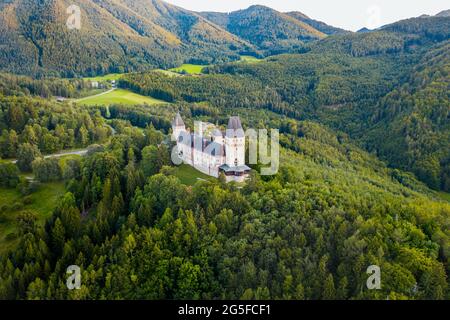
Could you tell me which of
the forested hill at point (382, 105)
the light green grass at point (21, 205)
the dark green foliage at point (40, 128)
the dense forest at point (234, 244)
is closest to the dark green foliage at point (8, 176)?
the light green grass at point (21, 205)

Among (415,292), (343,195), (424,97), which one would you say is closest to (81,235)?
(343,195)

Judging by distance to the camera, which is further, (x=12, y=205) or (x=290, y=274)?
(x=12, y=205)

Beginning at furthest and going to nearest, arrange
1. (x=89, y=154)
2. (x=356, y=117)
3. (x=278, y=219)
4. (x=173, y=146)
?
(x=356, y=117), (x=89, y=154), (x=173, y=146), (x=278, y=219)

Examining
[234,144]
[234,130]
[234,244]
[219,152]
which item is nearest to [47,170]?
[219,152]

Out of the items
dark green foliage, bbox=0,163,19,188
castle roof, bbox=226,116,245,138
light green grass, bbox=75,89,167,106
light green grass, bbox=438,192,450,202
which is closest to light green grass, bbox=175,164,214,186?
castle roof, bbox=226,116,245,138

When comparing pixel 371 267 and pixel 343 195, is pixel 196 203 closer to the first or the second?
pixel 343 195

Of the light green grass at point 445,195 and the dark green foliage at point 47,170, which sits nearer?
the dark green foliage at point 47,170

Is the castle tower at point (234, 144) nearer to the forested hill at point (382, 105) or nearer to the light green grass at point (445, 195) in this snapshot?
the light green grass at point (445, 195)

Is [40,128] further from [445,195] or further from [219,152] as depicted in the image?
[445,195]
